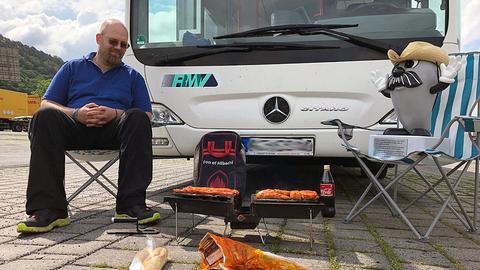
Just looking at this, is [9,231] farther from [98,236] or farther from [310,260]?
[310,260]

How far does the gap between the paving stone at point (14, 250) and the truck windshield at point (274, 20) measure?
1.99m

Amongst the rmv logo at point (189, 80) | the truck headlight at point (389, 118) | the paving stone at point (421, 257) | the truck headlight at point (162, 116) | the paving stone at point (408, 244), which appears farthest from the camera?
the truck headlight at point (162, 116)

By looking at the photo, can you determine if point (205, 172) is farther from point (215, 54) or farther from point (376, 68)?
point (376, 68)

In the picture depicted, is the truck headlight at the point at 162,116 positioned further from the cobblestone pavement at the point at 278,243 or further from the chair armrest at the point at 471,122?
the chair armrest at the point at 471,122

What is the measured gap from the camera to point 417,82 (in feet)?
9.39

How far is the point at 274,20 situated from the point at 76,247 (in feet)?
7.58

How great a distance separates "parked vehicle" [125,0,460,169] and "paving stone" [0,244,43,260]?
163cm

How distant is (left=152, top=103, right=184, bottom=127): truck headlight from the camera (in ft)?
12.0

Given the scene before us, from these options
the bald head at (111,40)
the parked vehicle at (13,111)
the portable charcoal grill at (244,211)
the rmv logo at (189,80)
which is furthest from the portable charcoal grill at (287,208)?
the parked vehicle at (13,111)

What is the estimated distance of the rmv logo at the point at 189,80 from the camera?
11.7ft

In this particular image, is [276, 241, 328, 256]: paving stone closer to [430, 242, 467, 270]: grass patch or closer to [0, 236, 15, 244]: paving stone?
[430, 242, 467, 270]: grass patch

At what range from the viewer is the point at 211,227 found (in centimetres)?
273

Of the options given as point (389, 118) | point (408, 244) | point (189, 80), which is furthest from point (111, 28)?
point (408, 244)

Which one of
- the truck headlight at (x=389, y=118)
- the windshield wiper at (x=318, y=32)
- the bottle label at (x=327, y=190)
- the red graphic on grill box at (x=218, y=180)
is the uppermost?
the windshield wiper at (x=318, y=32)
